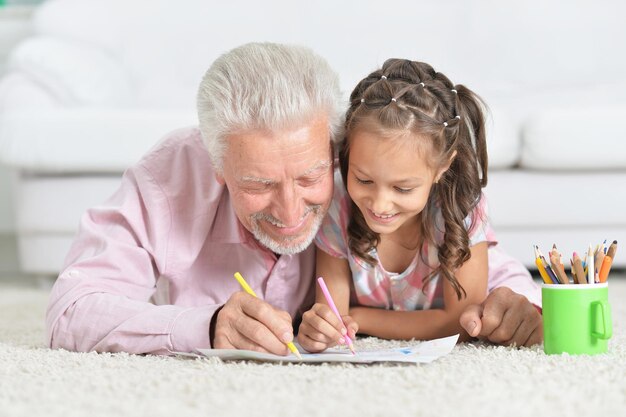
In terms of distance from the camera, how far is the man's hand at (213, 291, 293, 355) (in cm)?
142

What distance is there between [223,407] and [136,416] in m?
0.11

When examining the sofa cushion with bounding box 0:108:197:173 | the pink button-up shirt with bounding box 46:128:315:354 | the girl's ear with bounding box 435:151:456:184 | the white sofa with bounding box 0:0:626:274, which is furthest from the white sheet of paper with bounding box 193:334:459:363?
the sofa cushion with bounding box 0:108:197:173

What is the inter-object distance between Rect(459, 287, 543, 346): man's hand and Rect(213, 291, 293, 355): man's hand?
0.34 meters

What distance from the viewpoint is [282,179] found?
1.51 meters

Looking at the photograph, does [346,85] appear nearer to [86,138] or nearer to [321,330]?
[86,138]

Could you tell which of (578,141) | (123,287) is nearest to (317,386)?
(123,287)

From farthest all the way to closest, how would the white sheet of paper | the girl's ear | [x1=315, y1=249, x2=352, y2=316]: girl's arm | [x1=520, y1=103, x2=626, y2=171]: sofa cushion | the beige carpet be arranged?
[x1=520, y1=103, x2=626, y2=171]: sofa cushion → [x1=315, y1=249, x2=352, y2=316]: girl's arm → the girl's ear → the white sheet of paper → the beige carpet

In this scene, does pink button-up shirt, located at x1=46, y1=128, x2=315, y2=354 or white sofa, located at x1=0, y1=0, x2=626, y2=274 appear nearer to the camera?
pink button-up shirt, located at x1=46, y1=128, x2=315, y2=354

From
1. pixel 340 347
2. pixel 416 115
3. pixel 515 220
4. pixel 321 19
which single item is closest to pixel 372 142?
pixel 416 115

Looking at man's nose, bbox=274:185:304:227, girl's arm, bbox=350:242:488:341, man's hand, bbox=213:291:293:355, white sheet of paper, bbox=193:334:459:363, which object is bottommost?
girl's arm, bbox=350:242:488:341

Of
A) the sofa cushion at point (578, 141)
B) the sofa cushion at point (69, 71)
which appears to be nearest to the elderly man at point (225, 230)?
the sofa cushion at point (578, 141)

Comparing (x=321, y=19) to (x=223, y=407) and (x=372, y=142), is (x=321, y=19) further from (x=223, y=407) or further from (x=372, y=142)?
(x=223, y=407)

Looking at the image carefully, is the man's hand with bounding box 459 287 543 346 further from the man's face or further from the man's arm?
the man's arm

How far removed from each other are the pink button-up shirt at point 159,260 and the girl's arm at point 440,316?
16 centimetres
